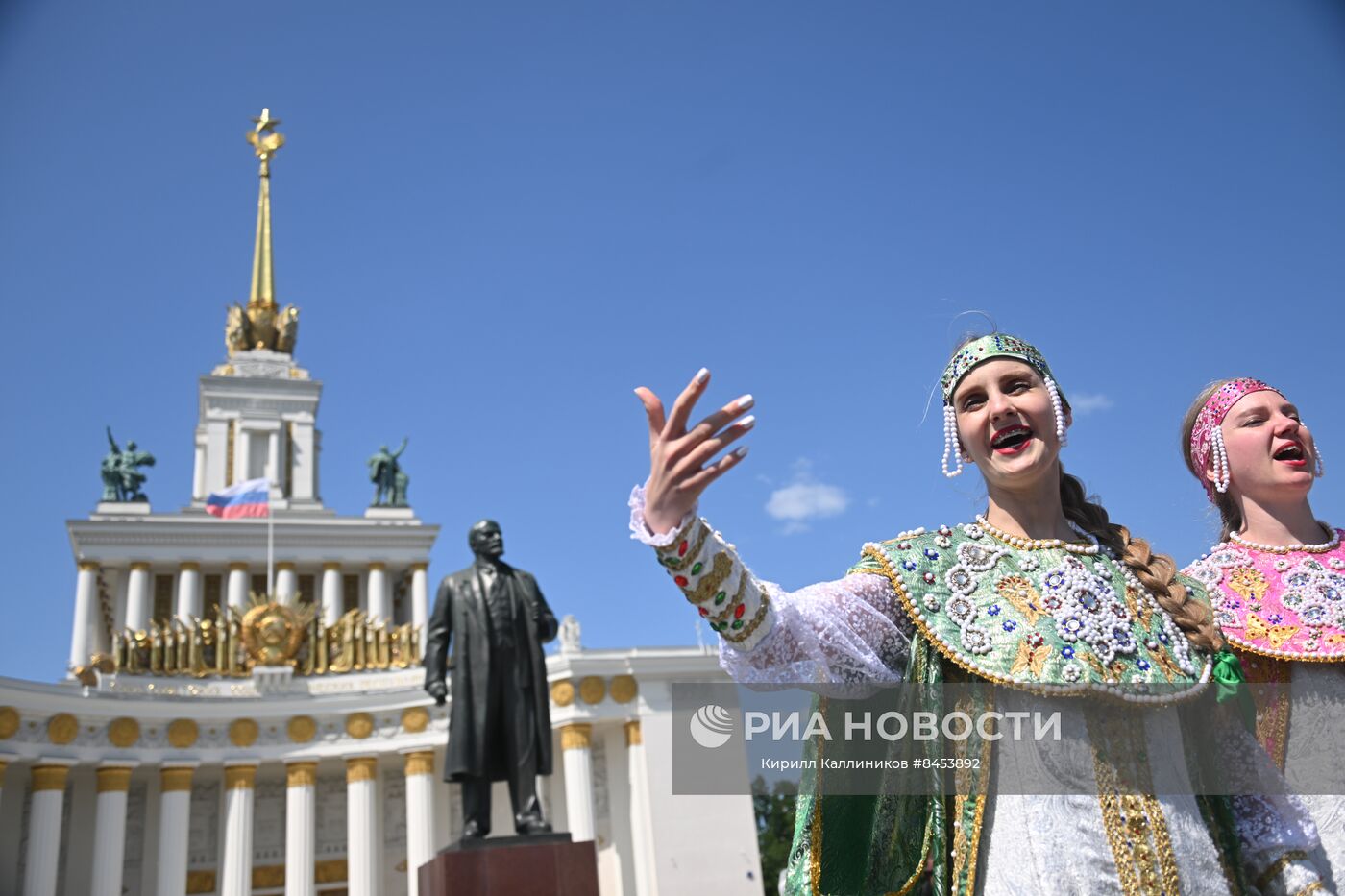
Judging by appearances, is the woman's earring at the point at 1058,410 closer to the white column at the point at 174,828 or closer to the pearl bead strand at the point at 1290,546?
the pearl bead strand at the point at 1290,546

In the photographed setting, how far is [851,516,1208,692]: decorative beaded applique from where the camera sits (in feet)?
9.75

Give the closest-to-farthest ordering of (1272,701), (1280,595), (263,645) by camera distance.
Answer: (1272,701) → (1280,595) → (263,645)

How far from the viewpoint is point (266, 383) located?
43.2 metres

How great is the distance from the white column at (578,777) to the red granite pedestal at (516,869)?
1859cm

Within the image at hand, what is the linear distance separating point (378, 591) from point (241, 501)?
210 inches

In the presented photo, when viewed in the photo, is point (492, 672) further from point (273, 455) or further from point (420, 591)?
point (273, 455)

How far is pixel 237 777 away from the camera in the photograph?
2695 cm

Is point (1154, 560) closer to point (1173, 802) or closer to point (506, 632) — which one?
point (1173, 802)

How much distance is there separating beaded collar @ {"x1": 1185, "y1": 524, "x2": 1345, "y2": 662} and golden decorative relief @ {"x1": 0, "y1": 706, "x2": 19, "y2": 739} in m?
25.6

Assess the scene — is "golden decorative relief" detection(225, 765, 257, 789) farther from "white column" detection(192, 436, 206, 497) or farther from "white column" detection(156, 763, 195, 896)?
"white column" detection(192, 436, 206, 497)

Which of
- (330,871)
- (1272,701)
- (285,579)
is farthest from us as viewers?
(285,579)

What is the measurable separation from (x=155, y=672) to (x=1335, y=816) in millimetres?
31326

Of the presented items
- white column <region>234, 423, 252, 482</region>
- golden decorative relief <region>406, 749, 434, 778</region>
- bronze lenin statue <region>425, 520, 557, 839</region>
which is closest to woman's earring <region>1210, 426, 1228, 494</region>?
bronze lenin statue <region>425, 520, 557, 839</region>

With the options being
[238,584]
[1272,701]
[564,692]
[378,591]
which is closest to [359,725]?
[564,692]
